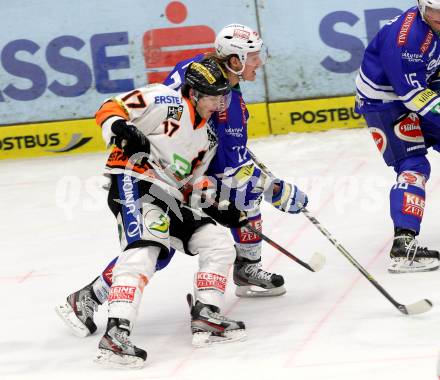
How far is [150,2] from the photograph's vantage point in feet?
26.7

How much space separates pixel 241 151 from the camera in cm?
491

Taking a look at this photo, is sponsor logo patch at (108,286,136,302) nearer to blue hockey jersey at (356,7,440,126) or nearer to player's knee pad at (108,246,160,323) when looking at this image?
player's knee pad at (108,246,160,323)

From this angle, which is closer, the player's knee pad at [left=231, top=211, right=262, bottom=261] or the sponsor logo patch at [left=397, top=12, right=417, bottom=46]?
the player's knee pad at [left=231, top=211, right=262, bottom=261]

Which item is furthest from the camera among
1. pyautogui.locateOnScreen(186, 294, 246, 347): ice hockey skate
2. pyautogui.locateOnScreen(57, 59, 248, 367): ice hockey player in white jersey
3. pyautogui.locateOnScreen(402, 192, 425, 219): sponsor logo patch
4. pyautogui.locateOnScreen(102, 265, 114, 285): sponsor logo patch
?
pyautogui.locateOnScreen(402, 192, 425, 219): sponsor logo patch

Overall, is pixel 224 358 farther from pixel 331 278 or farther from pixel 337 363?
pixel 331 278

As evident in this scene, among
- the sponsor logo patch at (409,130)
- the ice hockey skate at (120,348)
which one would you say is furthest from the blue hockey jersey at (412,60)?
the ice hockey skate at (120,348)

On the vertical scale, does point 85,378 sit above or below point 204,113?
below

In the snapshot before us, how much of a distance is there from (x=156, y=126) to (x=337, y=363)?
1.15m

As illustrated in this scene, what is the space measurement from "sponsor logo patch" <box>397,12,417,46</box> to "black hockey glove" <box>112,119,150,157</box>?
1.47m

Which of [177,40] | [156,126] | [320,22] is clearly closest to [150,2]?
[177,40]

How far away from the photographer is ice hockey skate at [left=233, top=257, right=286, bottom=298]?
203 inches

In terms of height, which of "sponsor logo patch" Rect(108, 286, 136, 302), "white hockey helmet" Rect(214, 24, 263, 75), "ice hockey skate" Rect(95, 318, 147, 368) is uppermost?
"white hockey helmet" Rect(214, 24, 263, 75)

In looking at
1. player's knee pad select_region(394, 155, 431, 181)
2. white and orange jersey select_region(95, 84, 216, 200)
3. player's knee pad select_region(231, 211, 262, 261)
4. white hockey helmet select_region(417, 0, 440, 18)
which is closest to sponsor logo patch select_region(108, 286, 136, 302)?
white and orange jersey select_region(95, 84, 216, 200)

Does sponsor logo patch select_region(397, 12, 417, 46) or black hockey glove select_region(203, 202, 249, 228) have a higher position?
sponsor logo patch select_region(397, 12, 417, 46)
